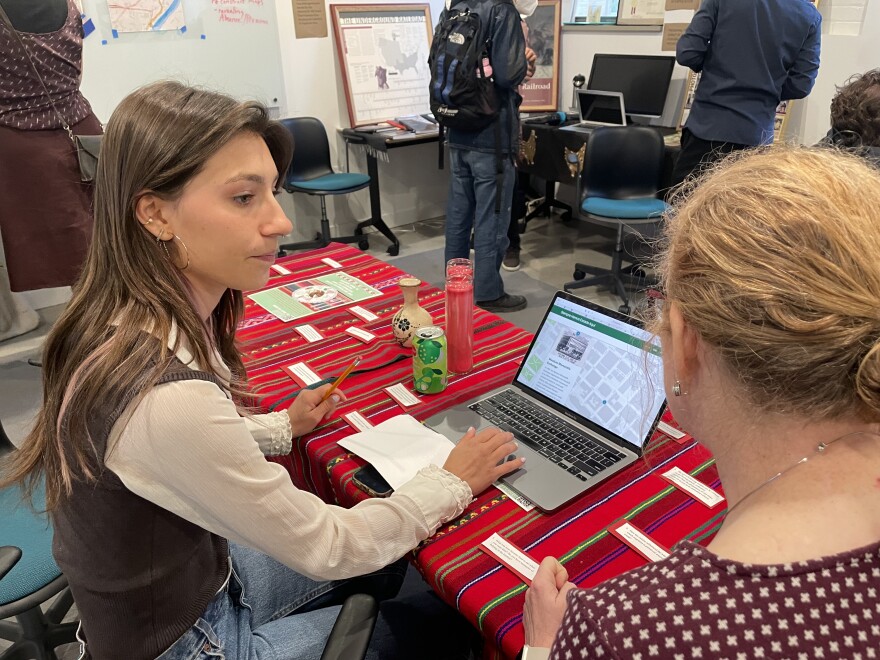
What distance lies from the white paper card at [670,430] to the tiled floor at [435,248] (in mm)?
2303

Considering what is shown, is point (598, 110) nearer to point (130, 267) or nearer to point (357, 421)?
point (357, 421)

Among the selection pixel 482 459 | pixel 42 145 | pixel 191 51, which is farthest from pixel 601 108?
pixel 482 459

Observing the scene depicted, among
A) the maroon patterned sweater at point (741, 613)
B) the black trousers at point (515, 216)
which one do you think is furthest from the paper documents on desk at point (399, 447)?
the black trousers at point (515, 216)

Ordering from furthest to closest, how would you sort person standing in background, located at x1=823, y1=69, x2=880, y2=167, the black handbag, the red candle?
1. the black handbag
2. person standing in background, located at x1=823, y1=69, x2=880, y2=167
3. the red candle

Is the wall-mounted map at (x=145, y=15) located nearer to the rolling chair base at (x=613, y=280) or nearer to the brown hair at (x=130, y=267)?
the rolling chair base at (x=613, y=280)

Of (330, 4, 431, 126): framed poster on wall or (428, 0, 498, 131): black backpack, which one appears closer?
(428, 0, 498, 131): black backpack

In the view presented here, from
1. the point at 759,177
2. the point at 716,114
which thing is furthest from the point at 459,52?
the point at 759,177

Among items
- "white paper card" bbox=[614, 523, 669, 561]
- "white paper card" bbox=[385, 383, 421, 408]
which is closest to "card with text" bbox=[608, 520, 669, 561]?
"white paper card" bbox=[614, 523, 669, 561]

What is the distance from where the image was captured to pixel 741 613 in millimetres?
558

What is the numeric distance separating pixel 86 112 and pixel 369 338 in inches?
67.5

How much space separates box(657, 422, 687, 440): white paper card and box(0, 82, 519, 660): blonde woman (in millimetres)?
317

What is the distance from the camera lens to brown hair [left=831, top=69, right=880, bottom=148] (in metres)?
2.21

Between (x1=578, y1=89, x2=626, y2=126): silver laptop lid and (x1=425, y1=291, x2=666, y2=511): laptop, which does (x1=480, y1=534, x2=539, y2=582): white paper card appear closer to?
(x1=425, y1=291, x2=666, y2=511): laptop

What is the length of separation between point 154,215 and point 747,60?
2734mm
